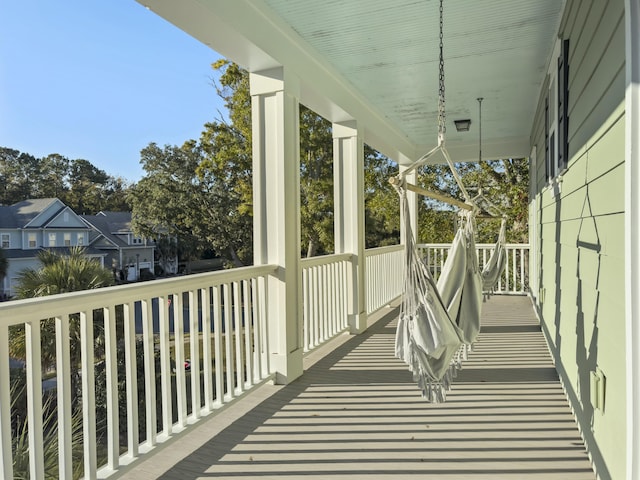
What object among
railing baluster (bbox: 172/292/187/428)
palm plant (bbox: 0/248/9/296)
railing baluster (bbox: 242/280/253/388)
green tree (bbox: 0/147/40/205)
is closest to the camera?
railing baluster (bbox: 172/292/187/428)

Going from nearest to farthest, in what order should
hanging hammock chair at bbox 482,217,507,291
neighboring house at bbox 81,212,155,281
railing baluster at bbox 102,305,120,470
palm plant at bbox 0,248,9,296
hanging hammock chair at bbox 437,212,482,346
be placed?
railing baluster at bbox 102,305,120,470
hanging hammock chair at bbox 437,212,482,346
hanging hammock chair at bbox 482,217,507,291
palm plant at bbox 0,248,9,296
neighboring house at bbox 81,212,155,281

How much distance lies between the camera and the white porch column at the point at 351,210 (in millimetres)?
5281

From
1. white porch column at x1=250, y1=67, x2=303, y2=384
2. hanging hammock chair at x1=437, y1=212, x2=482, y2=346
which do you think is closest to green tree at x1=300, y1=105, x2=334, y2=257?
white porch column at x1=250, y1=67, x2=303, y2=384

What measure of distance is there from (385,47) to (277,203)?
157cm

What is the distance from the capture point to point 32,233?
8828 millimetres

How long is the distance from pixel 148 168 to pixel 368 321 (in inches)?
862

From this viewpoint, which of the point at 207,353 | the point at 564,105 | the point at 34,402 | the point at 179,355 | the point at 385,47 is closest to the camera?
the point at 34,402

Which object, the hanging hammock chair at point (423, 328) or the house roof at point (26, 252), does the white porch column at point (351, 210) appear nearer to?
the hanging hammock chair at point (423, 328)

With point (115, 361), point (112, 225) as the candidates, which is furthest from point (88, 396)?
point (112, 225)

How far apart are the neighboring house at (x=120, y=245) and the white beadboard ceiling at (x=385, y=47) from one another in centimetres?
775

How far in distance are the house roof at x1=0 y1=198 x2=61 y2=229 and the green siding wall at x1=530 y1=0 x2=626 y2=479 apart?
8.56 m

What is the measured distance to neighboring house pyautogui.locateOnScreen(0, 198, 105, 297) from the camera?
8.30 metres

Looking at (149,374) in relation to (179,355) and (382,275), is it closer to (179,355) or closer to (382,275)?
(179,355)

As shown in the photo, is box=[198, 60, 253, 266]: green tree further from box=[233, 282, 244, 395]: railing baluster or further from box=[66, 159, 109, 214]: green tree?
box=[233, 282, 244, 395]: railing baluster
